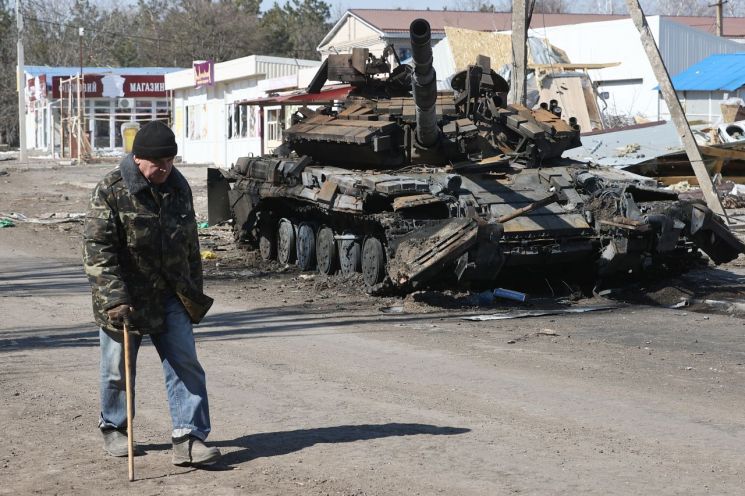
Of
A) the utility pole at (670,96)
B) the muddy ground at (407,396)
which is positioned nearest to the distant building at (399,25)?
the utility pole at (670,96)

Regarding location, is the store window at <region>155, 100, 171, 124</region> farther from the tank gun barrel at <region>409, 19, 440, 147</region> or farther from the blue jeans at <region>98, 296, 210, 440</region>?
the blue jeans at <region>98, 296, 210, 440</region>

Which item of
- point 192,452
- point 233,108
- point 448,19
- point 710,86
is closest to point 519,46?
point 192,452

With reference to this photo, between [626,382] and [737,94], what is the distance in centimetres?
2752

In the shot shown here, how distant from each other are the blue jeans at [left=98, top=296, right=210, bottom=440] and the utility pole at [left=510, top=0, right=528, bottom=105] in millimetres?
12973

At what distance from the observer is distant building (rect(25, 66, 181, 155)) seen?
182 feet

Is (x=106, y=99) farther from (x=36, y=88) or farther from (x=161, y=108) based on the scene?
(x=36, y=88)

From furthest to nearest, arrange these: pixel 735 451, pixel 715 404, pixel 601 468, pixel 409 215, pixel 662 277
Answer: pixel 662 277 < pixel 409 215 < pixel 715 404 < pixel 735 451 < pixel 601 468

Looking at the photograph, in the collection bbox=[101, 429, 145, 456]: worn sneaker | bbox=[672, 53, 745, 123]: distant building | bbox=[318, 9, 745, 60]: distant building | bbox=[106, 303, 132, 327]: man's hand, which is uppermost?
bbox=[318, 9, 745, 60]: distant building

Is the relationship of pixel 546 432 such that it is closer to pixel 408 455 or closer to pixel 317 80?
pixel 408 455

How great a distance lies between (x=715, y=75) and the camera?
3447 cm

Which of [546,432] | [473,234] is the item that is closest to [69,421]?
[546,432]

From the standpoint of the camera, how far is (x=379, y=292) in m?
12.9

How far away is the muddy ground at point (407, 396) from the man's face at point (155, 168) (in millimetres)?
1482

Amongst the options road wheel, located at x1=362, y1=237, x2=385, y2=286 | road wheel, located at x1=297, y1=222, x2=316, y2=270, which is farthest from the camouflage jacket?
road wheel, located at x1=297, y1=222, x2=316, y2=270
